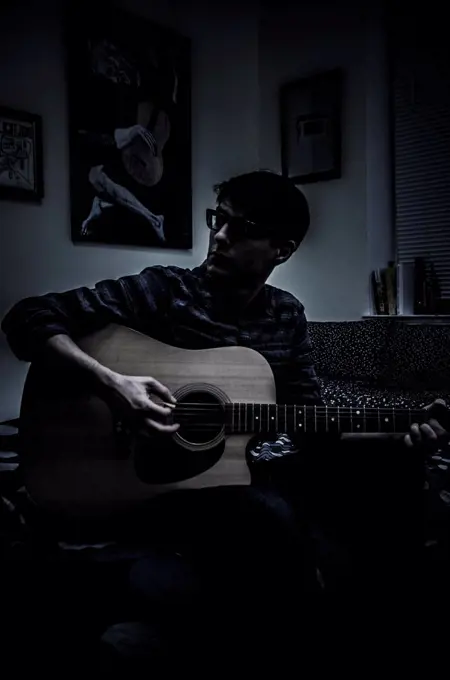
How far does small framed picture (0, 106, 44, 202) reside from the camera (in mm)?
1469

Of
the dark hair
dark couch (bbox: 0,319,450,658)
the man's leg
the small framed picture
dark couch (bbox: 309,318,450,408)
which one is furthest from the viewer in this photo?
dark couch (bbox: 309,318,450,408)

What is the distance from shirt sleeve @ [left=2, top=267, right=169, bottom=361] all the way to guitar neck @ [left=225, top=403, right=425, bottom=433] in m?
0.30

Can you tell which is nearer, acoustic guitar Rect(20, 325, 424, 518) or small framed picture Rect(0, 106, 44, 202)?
acoustic guitar Rect(20, 325, 424, 518)

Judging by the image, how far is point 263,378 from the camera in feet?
4.10

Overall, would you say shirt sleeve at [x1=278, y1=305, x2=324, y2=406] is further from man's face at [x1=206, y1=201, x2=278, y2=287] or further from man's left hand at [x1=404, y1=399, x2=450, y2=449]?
man's left hand at [x1=404, y1=399, x2=450, y2=449]

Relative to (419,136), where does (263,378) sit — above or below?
below

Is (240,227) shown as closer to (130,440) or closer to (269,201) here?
(269,201)

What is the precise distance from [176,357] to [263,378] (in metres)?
0.19

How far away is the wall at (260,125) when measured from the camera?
160 centimetres

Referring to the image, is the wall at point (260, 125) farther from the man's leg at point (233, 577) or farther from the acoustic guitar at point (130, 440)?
the man's leg at point (233, 577)

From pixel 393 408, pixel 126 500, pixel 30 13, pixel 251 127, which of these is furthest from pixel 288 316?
pixel 251 127

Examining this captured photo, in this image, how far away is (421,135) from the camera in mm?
2125

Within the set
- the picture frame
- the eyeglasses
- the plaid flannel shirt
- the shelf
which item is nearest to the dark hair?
the eyeglasses

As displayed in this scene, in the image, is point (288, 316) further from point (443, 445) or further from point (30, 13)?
point (30, 13)
